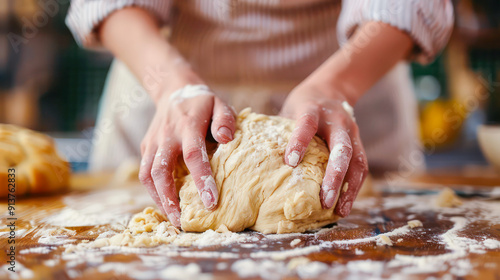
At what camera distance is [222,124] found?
3.22ft

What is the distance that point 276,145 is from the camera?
1009 millimetres

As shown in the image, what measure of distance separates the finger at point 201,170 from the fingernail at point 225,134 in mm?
59

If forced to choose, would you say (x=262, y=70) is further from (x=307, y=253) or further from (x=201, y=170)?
(x=307, y=253)

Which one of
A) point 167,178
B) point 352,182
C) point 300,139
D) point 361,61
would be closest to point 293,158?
point 300,139

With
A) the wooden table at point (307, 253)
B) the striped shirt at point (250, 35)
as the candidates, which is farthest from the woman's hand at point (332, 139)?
the striped shirt at point (250, 35)

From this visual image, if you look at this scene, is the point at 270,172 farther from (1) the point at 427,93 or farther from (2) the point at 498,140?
(1) the point at 427,93

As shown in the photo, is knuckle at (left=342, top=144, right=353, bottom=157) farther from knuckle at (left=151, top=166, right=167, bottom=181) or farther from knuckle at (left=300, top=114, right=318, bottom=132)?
knuckle at (left=151, top=166, right=167, bottom=181)

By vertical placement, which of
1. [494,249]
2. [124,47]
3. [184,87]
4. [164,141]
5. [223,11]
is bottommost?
[494,249]

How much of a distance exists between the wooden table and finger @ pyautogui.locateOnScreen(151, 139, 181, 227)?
138 millimetres

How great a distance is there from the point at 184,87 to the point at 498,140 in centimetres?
138

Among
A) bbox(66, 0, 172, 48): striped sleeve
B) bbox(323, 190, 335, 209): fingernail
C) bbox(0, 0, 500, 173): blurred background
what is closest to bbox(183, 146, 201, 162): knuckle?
bbox(323, 190, 335, 209): fingernail

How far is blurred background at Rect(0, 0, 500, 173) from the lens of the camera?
390 centimetres

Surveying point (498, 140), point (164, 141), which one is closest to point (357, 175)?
point (164, 141)

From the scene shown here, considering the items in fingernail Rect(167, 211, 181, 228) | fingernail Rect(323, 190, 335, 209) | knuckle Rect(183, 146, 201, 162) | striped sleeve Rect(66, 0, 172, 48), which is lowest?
fingernail Rect(167, 211, 181, 228)
